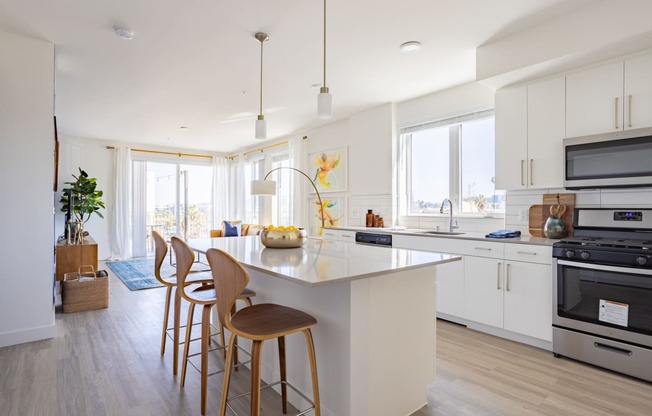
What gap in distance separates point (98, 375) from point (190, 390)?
73 centimetres

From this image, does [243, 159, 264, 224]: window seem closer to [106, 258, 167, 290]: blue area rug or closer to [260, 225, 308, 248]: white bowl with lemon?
[106, 258, 167, 290]: blue area rug

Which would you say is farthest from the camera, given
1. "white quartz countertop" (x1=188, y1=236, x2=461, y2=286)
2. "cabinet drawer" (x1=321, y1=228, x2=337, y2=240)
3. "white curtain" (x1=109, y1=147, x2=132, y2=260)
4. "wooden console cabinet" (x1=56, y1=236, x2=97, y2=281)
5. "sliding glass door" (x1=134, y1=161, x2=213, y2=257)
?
"sliding glass door" (x1=134, y1=161, x2=213, y2=257)

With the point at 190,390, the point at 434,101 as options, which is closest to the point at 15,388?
the point at 190,390

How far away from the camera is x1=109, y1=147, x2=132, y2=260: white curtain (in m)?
7.17

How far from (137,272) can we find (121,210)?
1974mm

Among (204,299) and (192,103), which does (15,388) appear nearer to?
(204,299)

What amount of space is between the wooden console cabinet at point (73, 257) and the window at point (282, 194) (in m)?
3.18

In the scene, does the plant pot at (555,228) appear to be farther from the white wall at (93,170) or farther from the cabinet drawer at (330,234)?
the white wall at (93,170)

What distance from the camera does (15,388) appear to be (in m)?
2.20

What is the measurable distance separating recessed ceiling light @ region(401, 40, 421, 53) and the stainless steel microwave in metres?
1.45

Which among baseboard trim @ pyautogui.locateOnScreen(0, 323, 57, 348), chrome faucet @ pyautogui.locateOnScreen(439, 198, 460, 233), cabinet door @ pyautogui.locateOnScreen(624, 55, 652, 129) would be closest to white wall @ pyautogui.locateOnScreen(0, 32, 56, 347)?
baseboard trim @ pyautogui.locateOnScreen(0, 323, 57, 348)

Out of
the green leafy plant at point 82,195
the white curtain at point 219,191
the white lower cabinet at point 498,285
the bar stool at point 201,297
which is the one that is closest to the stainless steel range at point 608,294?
the white lower cabinet at point 498,285

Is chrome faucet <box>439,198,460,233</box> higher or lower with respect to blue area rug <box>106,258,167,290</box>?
higher

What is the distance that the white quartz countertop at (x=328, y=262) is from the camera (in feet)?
4.73
